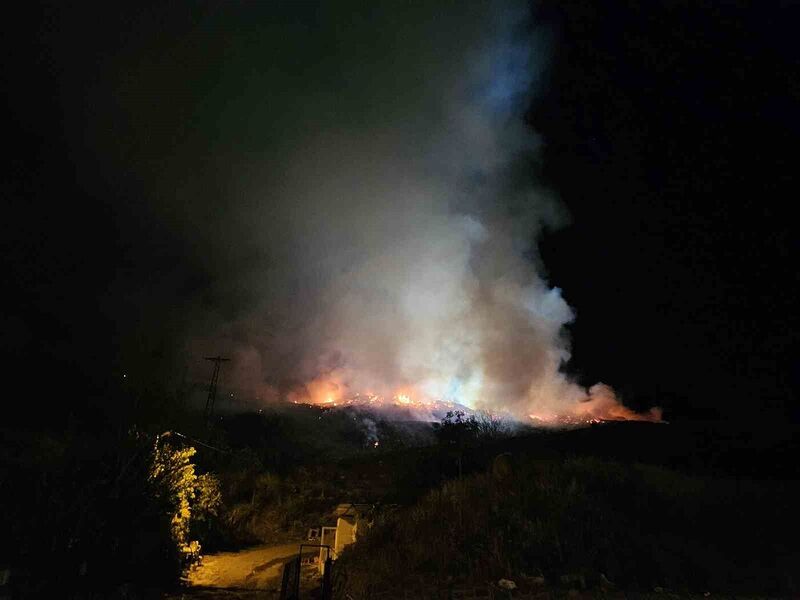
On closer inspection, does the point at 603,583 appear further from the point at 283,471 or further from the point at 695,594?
the point at 283,471

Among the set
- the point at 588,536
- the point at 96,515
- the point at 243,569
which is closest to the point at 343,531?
the point at 243,569

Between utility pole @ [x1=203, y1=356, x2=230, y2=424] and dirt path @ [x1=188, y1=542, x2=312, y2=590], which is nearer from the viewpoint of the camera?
dirt path @ [x1=188, y1=542, x2=312, y2=590]

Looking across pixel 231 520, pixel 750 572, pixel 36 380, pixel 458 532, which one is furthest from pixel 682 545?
pixel 36 380

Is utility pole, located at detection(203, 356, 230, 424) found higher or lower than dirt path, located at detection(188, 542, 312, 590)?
higher

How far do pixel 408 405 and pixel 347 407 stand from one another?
819 cm

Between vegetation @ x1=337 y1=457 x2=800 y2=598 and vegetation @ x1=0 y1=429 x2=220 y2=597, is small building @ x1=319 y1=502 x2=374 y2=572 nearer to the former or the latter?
vegetation @ x1=337 y1=457 x2=800 y2=598

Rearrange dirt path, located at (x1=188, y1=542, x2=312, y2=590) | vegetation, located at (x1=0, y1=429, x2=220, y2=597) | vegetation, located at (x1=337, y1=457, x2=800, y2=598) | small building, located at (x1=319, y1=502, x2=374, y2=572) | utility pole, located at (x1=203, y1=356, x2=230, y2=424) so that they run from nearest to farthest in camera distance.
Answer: vegetation, located at (x1=337, y1=457, x2=800, y2=598)
vegetation, located at (x1=0, y1=429, x2=220, y2=597)
small building, located at (x1=319, y1=502, x2=374, y2=572)
dirt path, located at (x1=188, y1=542, x2=312, y2=590)
utility pole, located at (x1=203, y1=356, x2=230, y2=424)

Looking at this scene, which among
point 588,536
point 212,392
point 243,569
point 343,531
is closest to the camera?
point 588,536

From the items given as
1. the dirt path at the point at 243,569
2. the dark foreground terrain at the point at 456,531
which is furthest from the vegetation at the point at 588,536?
the dirt path at the point at 243,569

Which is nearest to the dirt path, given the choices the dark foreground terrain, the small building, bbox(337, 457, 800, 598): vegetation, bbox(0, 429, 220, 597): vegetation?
the dark foreground terrain

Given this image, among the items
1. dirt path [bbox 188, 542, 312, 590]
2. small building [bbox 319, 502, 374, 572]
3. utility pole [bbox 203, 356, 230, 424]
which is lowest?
dirt path [bbox 188, 542, 312, 590]

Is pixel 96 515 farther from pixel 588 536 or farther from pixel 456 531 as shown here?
pixel 588 536

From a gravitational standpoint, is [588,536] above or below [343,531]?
above

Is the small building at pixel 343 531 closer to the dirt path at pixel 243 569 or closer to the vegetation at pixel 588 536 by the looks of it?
the vegetation at pixel 588 536
